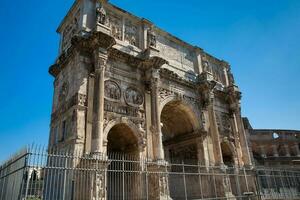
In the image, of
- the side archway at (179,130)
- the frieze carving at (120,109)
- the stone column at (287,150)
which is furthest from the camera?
the stone column at (287,150)

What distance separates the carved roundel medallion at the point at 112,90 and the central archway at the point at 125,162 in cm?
123

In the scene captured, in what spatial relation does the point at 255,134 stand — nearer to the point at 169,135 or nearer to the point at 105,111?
the point at 169,135

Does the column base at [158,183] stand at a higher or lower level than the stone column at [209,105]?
lower

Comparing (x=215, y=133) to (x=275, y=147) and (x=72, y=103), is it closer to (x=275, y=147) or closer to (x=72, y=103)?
(x=72, y=103)

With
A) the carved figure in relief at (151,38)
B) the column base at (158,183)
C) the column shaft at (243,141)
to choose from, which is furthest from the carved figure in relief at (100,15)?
the column shaft at (243,141)

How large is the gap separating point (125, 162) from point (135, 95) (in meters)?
3.12

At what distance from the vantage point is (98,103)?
30.3ft

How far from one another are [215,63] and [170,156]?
24.9 feet

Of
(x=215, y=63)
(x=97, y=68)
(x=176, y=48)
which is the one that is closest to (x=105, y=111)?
(x=97, y=68)

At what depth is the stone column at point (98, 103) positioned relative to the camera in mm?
8633

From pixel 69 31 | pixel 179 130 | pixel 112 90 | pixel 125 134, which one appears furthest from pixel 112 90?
pixel 179 130

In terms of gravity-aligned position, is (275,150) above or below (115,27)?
below

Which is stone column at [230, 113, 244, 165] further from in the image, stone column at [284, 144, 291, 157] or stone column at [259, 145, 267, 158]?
stone column at [284, 144, 291, 157]

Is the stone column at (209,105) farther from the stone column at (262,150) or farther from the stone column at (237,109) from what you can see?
the stone column at (262,150)
